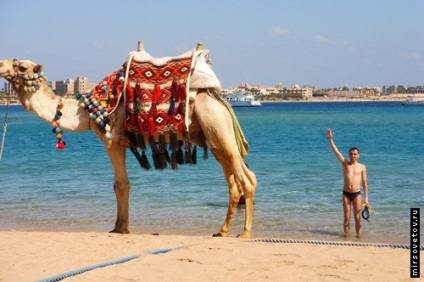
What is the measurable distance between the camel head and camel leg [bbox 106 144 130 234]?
121cm

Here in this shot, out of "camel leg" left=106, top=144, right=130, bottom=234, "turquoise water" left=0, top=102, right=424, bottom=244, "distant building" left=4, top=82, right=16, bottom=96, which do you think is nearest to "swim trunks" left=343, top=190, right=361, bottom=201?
"turquoise water" left=0, top=102, right=424, bottom=244

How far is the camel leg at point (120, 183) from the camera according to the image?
9.69m

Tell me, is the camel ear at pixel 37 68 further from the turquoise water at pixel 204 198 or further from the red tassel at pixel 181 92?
the turquoise water at pixel 204 198

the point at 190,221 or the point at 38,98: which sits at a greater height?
the point at 38,98

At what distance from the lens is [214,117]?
938cm

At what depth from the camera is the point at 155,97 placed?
932 cm

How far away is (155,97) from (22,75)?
166 cm

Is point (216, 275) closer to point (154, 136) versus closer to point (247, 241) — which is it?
point (247, 241)

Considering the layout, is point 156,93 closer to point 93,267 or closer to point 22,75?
point 22,75

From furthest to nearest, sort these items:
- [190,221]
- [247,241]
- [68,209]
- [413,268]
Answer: [68,209]
[190,221]
[247,241]
[413,268]

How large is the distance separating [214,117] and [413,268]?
11.2ft

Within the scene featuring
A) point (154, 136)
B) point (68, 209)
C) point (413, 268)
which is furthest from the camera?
point (68, 209)

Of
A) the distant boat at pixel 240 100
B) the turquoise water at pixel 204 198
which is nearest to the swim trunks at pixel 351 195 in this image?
the turquoise water at pixel 204 198

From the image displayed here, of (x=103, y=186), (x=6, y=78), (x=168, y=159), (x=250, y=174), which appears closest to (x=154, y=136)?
(x=168, y=159)
